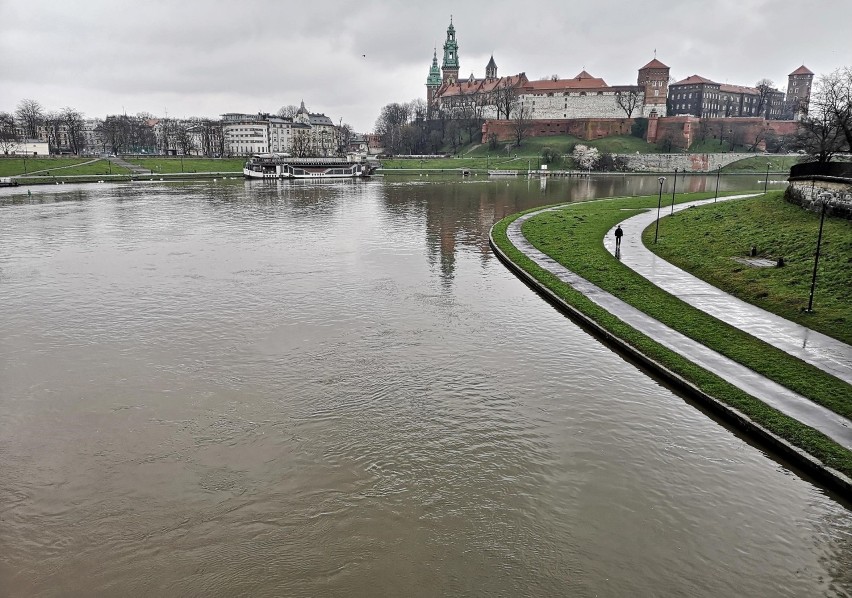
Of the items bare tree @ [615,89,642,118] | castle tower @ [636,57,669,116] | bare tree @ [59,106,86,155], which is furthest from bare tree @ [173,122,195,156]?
castle tower @ [636,57,669,116]

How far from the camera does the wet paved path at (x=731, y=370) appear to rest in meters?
11.5

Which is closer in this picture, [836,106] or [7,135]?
[836,106]

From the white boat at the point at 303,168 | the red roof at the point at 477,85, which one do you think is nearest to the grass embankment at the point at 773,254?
the white boat at the point at 303,168

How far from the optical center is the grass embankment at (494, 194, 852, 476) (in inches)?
455

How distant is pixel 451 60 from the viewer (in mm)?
182375

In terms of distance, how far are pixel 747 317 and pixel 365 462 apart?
13357mm

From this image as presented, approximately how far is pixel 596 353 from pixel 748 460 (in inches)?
225

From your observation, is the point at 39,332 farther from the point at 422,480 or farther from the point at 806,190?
the point at 806,190

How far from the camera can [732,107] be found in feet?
527

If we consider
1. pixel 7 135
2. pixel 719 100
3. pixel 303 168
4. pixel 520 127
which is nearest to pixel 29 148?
pixel 7 135

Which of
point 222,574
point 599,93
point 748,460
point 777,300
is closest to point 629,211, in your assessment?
point 777,300

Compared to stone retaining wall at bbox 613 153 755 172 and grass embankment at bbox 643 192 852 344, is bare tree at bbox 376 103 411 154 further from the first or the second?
grass embankment at bbox 643 192 852 344

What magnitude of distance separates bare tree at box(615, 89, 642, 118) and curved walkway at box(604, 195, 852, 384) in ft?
436

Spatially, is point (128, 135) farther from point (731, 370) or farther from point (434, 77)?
point (731, 370)
